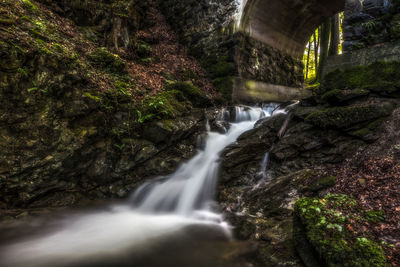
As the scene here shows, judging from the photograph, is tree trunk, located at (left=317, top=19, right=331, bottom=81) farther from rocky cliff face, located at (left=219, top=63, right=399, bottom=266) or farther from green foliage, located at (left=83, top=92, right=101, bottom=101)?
green foliage, located at (left=83, top=92, right=101, bottom=101)

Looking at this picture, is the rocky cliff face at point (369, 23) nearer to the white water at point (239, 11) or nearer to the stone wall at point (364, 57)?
the stone wall at point (364, 57)

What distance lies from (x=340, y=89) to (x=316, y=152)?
1.60 meters

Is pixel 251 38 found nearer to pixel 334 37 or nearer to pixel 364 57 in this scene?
pixel 364 57

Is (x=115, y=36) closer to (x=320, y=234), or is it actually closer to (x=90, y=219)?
(x=90, y=219)

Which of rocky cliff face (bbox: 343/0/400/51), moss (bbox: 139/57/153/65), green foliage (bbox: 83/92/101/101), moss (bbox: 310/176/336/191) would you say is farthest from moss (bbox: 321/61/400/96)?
moss (bbox: 139/57/153/65)

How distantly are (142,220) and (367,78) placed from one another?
17.2ft

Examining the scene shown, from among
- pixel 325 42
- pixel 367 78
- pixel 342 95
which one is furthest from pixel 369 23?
pixel 325 42

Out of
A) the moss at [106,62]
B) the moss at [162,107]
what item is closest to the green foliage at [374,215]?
the moss at [162,107]

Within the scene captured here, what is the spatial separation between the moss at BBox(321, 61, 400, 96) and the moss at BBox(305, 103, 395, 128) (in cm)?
53

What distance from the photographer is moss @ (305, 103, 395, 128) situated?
391 cm

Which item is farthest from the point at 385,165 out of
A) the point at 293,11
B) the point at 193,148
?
the point at 293,11

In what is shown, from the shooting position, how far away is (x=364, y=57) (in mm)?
4570

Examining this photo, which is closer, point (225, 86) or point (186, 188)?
point (186, 188)

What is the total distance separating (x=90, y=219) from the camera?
3.86 metres
